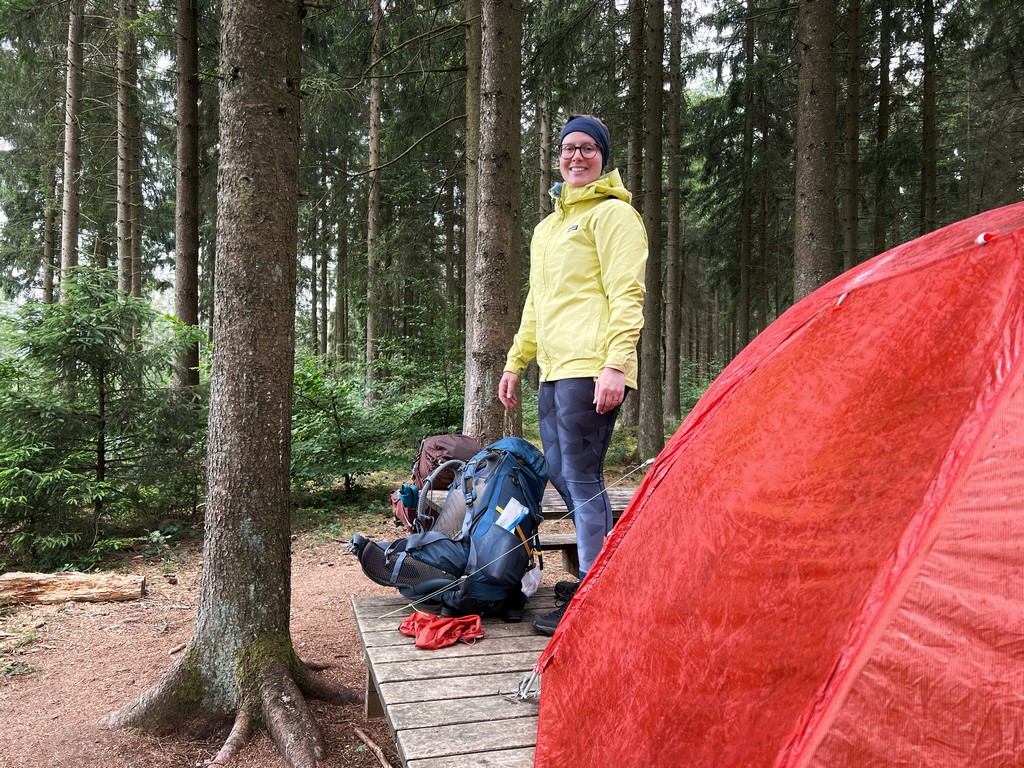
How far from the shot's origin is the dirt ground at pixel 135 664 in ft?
9.35

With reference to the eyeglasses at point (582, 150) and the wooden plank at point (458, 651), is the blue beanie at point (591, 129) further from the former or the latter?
the wooden plank at point (458, 651)

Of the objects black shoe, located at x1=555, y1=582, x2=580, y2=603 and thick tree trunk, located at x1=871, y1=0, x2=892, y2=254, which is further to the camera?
thick tree trunk, located at x1=871, y1=0, x2=892, y2=254

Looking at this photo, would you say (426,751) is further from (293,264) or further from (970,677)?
(293,264)

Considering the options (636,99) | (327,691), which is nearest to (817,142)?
(636,99)

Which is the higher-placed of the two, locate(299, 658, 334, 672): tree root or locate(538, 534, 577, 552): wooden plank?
locate(538, 534, 577, 552): wooden plank

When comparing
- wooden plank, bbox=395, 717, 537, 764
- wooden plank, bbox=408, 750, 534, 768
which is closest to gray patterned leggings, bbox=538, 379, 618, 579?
wooden plank, bbox=395, 717, 537, 764

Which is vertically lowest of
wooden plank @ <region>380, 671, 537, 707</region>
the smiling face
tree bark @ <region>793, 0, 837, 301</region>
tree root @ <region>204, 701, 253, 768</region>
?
tree root @ <region>204, 701, 253, 768</region>

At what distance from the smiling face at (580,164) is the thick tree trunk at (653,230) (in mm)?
6613

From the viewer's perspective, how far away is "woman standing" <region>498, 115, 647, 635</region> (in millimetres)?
2613

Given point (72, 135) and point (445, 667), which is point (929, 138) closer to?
point (445, 667)

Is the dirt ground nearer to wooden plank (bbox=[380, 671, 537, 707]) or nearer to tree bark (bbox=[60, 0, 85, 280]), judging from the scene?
wooden plank (bbox=[380, 671, 537, 707])

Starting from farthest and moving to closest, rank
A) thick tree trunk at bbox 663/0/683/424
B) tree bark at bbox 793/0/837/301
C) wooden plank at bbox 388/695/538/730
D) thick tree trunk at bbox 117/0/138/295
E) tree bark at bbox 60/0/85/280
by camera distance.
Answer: thick tree trunk at bbox 663/0/683/424 → tree bark at bbox 60/0/85/280 → thick tree trunk at bbox 117/0/138/295 → tree bark at bbox 793/0/837/301 → wooden plank at bbox 388/695/538/730

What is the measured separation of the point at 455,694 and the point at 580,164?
6.65 feet

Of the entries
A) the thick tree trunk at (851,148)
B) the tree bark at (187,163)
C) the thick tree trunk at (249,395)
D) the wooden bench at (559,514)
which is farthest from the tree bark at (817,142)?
the tree bark at (187,163)
